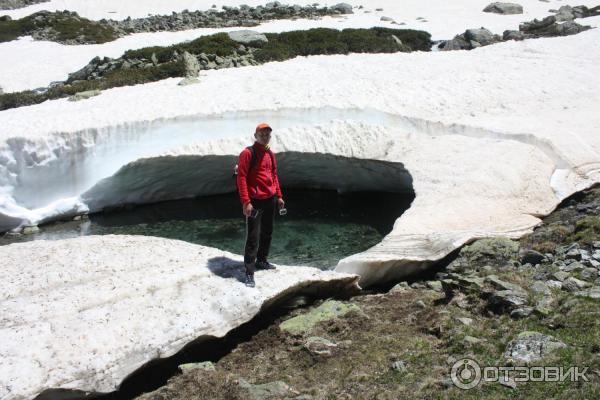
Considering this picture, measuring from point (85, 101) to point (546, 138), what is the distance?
1428 centimetres

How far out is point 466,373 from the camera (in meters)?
7.00

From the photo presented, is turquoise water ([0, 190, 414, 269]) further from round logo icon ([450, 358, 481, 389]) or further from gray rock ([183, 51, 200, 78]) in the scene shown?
round logo icon ([450, 358, 481, 389])

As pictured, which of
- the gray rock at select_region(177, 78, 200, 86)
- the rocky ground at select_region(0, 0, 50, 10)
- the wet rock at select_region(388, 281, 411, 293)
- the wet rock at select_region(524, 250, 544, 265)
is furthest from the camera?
the rocky ground at select_region(0, 0, 50, 10)

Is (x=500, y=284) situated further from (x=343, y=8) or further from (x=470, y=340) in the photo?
(x=343, y=8)

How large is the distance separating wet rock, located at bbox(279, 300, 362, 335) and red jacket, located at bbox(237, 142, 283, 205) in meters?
1.96

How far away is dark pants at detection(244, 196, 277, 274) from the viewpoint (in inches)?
355

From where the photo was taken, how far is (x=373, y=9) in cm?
4781

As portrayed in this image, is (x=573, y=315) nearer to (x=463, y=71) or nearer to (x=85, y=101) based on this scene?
(x=463, y=71)

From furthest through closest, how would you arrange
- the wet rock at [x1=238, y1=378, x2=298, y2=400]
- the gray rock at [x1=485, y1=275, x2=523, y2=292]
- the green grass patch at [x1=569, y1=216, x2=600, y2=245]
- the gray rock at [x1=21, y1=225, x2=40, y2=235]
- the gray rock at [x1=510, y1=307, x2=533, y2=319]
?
the gray rock at [x1=21, y1=225, x2=40, y2=235] < the green grass patch at [x1=569, y1=216, x2=600, y2=245] < the gray rock at [x1=485, y1=275, x2=523, y2=292] < the gray rock at [x1=510, y1=307, x2=533, y2=319] < the wet rock at [x1=238, y1=378, x2=298, y2=400]

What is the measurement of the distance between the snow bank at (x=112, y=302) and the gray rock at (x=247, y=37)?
19.5 metres

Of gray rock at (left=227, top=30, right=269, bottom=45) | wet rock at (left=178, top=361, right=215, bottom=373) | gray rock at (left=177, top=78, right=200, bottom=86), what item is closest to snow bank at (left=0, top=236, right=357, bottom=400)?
wet rock at (left=178, top=361, right=215, bottom=373)

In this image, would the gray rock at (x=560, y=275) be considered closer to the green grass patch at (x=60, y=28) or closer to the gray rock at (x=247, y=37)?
the gray rock at (x=247, y=37)

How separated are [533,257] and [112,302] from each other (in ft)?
23.0

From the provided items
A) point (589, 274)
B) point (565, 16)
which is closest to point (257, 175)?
point (589, 274)
